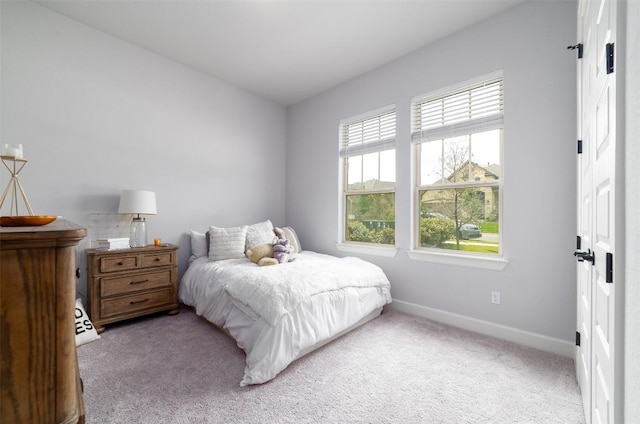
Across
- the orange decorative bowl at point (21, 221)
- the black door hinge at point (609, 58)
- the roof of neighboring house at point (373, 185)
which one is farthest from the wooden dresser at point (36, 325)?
the roof of neighboring house at point (373, 185)

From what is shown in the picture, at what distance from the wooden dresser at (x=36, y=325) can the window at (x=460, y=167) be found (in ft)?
9.56

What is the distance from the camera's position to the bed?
1867mm

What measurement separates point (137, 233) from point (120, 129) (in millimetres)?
1124

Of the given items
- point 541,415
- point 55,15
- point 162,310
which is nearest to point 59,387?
point 541,415

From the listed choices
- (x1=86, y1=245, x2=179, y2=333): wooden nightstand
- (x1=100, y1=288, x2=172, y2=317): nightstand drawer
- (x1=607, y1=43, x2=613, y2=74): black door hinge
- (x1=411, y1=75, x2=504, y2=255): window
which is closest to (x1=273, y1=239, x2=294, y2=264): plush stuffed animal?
(x1=86, y1=245, x2=179, y2=333): wooden nightstand

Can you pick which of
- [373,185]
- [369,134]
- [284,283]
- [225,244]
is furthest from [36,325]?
[369,134]

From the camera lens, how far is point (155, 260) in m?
2.84

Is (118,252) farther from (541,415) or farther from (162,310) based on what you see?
(541,415)

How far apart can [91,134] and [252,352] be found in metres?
2.67

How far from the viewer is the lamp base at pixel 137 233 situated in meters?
2.95

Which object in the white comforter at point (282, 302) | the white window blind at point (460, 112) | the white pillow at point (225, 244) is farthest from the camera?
the white pillow at point (225, 244)

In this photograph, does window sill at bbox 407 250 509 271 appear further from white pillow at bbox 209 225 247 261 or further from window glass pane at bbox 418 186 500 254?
white pillow at bbox 209 225 247 261

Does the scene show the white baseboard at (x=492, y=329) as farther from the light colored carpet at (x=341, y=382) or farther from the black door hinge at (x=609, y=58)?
the black door hinge at (x=609, y=58)

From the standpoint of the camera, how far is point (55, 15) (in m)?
2.57
